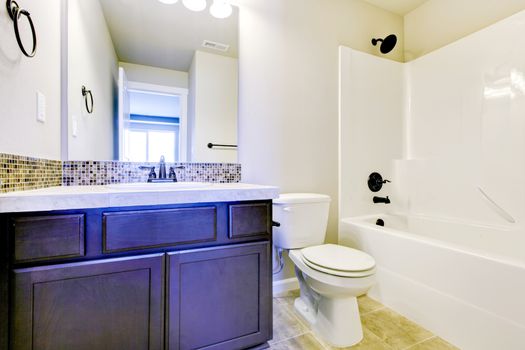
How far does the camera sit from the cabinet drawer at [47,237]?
31.3 inches

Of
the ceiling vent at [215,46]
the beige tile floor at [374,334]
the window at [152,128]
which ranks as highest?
the ceiling vent at [215,46]

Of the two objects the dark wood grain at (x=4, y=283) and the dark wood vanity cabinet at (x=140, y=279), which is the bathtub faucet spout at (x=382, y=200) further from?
the dark wood grain at (x=4, y=283)

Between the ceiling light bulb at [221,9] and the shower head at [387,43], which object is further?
the shower head at [387,43]

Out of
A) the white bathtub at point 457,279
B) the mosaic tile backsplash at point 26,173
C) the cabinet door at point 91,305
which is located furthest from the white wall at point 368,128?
the mosaic tile backsplash at point 26,173

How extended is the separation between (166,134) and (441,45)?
2517 mm

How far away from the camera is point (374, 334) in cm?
142

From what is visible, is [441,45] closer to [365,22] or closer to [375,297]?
[365,22]

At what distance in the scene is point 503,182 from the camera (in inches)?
69.5

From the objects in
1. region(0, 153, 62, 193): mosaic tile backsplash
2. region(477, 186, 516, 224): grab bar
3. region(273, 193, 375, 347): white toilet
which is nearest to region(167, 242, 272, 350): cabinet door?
region(273, 193, 375, 347): white toilet

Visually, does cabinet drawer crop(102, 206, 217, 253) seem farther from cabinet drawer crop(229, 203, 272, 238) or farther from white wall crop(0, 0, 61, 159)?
white wall crop(0, 0, 61, 159)

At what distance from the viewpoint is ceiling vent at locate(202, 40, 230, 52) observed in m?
1.74

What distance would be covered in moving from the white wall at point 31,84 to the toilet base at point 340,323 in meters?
1.61

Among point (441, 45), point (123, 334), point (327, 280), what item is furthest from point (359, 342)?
point (441, 45)

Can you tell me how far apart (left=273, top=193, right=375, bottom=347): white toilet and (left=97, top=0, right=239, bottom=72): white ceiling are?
47.3 inches
